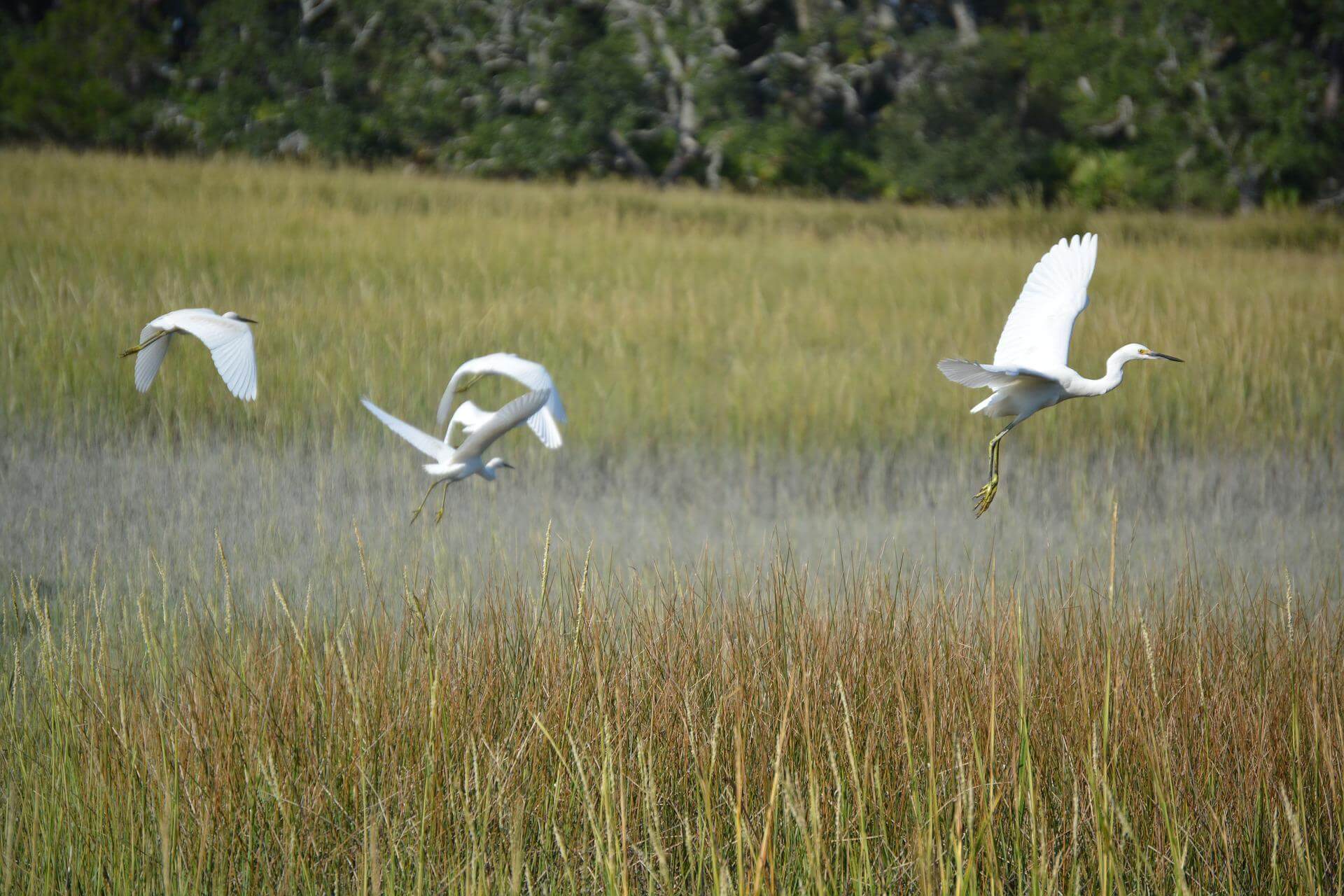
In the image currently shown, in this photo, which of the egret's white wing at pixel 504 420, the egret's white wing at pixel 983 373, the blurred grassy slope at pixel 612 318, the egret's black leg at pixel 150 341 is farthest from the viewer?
the blurred grassy slope at pixel 612 318

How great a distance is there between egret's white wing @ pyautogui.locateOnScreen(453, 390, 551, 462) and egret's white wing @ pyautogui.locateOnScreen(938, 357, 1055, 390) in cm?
62

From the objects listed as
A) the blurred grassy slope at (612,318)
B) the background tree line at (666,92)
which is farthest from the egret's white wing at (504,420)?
the background tree line at (666,92)

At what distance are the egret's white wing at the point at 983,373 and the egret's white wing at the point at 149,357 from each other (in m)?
1.44

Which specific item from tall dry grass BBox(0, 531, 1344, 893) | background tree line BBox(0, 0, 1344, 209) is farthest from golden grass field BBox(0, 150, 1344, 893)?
background tree line BBox(0, 0, 1344, 209)

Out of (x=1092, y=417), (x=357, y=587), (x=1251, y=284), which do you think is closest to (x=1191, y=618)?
(x=357, y=587)

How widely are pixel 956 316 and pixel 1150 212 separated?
750cm

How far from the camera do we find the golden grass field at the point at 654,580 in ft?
6.70

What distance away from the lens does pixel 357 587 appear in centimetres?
333

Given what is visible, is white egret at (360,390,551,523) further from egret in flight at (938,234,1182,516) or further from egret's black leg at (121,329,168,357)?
egret in flight at (938,234,1182,516)

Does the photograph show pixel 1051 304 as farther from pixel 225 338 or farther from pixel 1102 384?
pixel 225 338

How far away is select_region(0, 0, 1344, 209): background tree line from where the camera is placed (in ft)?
47.3

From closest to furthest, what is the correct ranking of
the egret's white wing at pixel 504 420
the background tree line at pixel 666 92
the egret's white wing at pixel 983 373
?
the egret's white wing at pixel 983 373
the egret's white wing at pixel 504 420
the background tree line at pixel 666 92

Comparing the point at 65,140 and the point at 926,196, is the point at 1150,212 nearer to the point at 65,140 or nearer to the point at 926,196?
the point at 926,196

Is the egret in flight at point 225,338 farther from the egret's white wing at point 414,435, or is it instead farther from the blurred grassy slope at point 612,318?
the blurred grassy slope at point 612,318
